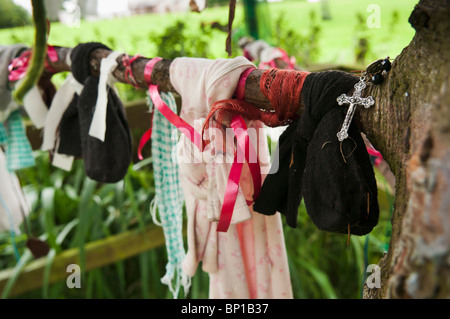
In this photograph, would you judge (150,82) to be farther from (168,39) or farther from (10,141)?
(168,39)

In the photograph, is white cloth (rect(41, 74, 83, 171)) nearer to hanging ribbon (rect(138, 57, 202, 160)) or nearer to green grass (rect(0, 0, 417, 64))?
hanging ribbon (rect(138, 57, 202, 160))

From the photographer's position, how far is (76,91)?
74cm

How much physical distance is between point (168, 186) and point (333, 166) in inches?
15.8

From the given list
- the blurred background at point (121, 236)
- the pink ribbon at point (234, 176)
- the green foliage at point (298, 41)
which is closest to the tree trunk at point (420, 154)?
the pink ribbon at point (234, 176)

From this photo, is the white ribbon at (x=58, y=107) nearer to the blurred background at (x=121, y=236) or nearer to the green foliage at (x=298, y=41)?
the blurred background at (x=121, y=236)

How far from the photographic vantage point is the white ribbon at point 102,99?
63cm

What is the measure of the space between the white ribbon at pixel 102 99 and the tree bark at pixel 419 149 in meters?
0.43

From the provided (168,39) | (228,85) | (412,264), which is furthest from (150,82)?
(168,39)

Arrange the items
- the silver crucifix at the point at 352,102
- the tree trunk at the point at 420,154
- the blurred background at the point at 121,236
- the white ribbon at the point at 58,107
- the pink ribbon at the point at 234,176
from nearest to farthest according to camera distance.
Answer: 1. the tree trunk at the point at 420,154
2. the silver crucifix at the point at 352,102
3. the pink ribbon at the point at 234,176
4. the white ribbon at the point at 58,107
5. the blurred background at the point at 121,236

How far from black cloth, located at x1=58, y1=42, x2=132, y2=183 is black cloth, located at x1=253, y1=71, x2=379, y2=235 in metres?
0.38

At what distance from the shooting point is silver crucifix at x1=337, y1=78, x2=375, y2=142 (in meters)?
0.39

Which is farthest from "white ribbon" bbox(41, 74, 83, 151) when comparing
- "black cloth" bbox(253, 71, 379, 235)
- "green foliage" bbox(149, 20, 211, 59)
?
"green foliage" bbox(149, 20, 211, 59)

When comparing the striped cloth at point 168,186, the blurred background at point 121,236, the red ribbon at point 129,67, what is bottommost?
the blurred background at point 121,236
